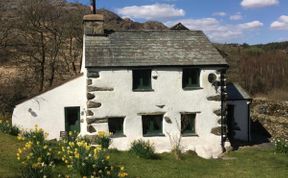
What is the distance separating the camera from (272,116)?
98.1 feet

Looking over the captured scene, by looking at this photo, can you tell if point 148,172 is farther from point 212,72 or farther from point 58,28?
point 58,28

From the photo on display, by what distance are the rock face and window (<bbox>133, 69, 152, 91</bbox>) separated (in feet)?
39.0

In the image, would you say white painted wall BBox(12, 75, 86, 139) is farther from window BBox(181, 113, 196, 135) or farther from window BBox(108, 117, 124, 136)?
window BBox(181, 113, 196, 135)

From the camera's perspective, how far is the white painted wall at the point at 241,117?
80.3ft

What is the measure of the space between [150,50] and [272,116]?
541 inches

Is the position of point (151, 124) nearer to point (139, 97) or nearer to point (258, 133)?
point (139, 97)

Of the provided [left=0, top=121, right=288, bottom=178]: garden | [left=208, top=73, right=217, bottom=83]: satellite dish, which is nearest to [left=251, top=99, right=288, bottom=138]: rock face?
[left=0, top=121, right=288, bottom=178]: garden

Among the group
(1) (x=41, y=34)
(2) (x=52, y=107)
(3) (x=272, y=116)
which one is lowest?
(3) (x=272, y=116)

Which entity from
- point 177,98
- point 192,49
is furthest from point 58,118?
point 192,49

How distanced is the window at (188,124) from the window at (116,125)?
123 inches

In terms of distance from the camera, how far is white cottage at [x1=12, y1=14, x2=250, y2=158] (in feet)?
64.2

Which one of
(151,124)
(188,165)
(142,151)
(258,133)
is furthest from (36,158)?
(258,133)

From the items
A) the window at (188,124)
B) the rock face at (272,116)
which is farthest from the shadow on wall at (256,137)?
the window at (188,124)

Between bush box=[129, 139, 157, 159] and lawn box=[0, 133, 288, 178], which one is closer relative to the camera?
lawn box=[0, 133, 288, 178]
